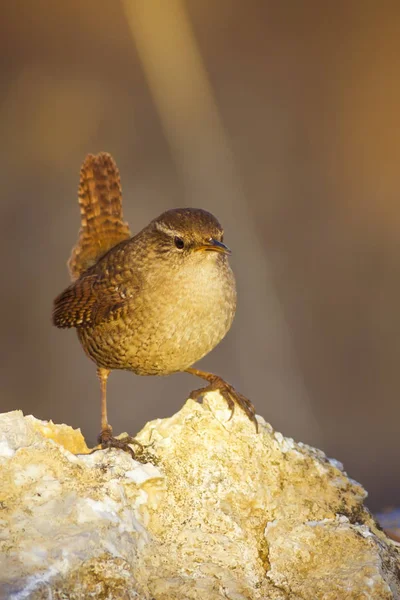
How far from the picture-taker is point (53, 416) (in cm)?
682

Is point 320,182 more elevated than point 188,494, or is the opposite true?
point 320,182

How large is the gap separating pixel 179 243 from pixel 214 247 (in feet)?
0.58

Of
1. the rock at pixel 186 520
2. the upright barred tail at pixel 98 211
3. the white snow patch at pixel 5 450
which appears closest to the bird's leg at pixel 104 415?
the rock at pixel 186 520

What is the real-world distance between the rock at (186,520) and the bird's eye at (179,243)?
0.69m

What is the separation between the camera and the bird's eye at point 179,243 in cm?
318

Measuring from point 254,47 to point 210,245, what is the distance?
553cm

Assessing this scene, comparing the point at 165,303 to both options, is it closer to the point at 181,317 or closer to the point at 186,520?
the point at 181,317

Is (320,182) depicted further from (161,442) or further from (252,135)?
(161,442)

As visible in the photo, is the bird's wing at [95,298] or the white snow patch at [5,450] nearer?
the white snow patch at [5,450]

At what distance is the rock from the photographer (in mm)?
1968

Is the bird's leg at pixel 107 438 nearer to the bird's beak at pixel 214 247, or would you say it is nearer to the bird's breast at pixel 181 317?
the bird's breast at pixel 181 317


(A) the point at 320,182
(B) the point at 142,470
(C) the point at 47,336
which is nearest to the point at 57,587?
(B) the point at 142,470

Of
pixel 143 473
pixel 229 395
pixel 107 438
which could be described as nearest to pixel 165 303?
pixel 229 395

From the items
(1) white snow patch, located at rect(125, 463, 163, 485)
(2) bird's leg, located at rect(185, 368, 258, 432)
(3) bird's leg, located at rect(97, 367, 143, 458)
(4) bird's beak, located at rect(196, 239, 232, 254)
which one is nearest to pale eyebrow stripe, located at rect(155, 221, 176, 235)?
(4) bird's beak, located at rect(196, 239, 232, 254)
